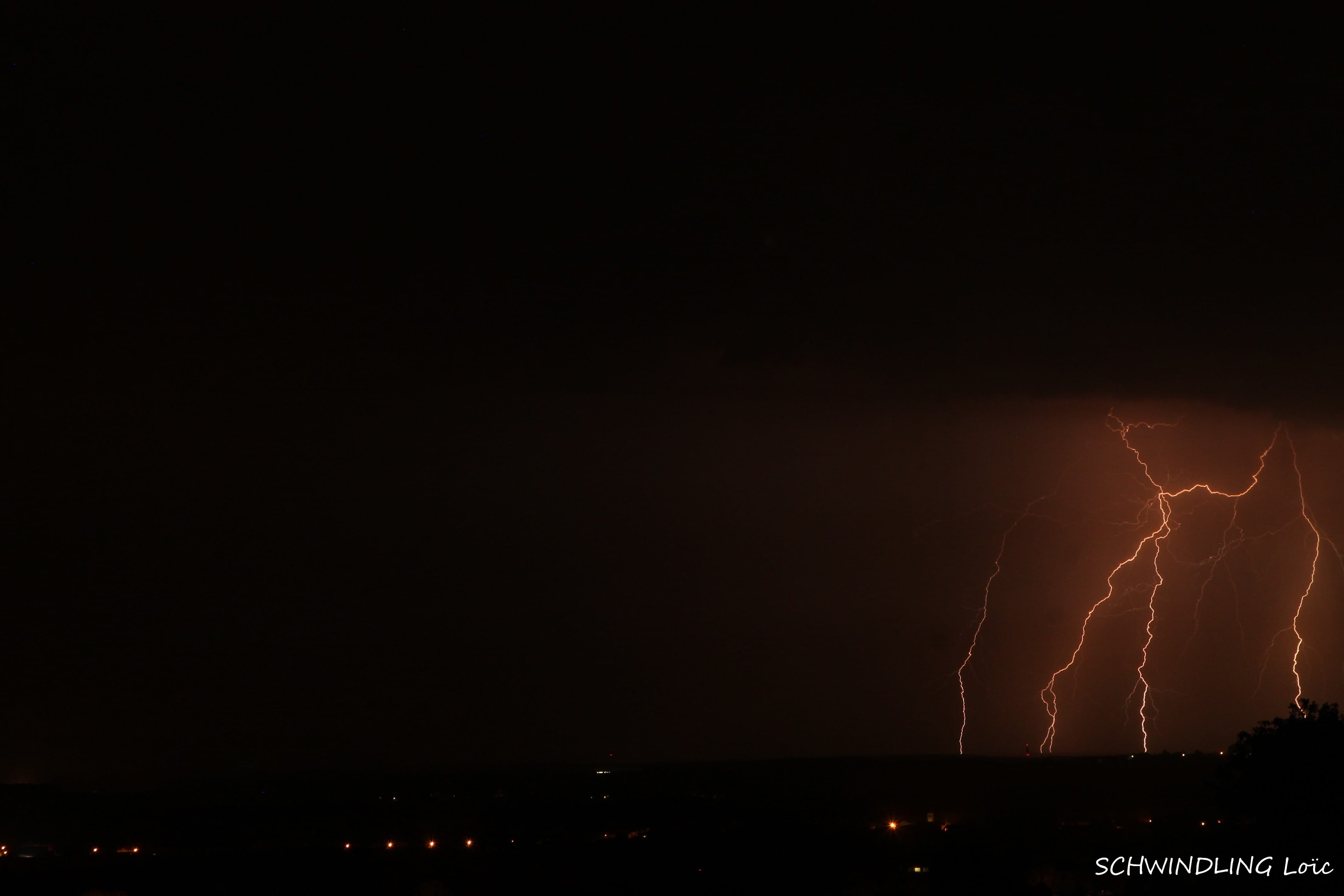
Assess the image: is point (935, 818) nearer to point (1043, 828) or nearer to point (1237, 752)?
point (1043, 828)

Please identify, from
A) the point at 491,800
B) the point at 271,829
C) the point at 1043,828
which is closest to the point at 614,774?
the point at 491,800

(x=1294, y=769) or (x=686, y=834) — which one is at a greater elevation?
(x=1294, y=769)

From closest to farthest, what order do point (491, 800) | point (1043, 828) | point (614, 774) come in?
point (1043, 828) < point (491, 800) < point (614, 774)

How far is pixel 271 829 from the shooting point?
41.8 m

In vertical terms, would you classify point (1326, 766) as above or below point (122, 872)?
above

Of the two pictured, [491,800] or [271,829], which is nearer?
[271,829]

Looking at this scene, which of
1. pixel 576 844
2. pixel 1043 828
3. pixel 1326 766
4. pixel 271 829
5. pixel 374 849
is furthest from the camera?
pixel 271 829

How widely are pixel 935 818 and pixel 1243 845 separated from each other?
2403 cm

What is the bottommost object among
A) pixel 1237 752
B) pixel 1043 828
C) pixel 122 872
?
pixel 122 872

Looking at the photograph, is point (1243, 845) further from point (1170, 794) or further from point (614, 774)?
point (614, 774)

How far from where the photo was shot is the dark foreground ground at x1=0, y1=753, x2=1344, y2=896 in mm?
17953

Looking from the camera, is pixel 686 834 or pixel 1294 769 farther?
pixel 686 834

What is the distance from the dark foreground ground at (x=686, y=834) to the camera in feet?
58.9

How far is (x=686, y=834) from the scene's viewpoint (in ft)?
94.1
